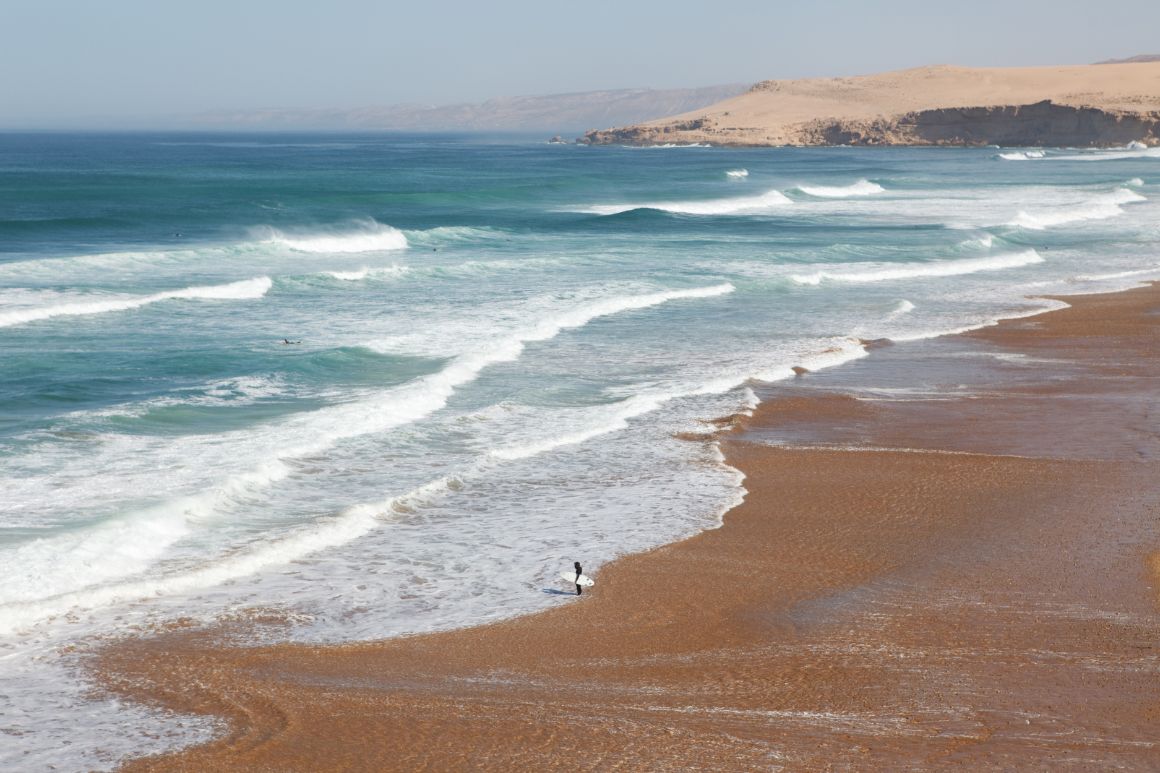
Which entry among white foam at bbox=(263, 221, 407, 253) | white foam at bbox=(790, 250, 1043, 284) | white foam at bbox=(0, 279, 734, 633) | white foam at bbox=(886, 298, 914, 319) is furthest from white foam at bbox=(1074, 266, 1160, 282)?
white foam at bbox=(263, 221, 407, 253)

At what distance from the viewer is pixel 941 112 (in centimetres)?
13162

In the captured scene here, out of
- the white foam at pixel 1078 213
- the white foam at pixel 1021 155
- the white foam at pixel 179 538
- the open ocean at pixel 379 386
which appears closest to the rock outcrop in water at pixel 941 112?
the white foam at pixel 1021 155

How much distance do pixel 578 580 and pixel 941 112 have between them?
431 feet

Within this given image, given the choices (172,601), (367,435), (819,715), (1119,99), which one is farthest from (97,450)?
(1119,99)

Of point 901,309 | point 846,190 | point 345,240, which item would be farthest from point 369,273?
point 846,190

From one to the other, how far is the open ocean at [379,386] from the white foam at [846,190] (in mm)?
15474

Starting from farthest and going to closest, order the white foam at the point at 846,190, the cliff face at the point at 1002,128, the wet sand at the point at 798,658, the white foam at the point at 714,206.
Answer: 1. the cliff face at the point at 1002,128
2. the white foam at the point at 846,190
3. the white foam at the point at 714,206
4. the wet sand at the point at 798,658

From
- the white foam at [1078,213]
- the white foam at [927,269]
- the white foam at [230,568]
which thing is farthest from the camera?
the white foam at [1078,213]

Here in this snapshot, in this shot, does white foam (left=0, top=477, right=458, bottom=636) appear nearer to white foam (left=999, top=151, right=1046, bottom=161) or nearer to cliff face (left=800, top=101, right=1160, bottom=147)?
white foam (left=999, top=151, right=1046, bottom=161)

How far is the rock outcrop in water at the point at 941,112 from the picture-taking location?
4860 inches

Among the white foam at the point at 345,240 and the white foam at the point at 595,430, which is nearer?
the white foam at the point at 595,430

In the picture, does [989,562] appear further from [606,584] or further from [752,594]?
[606,584]

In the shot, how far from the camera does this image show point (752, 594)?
9516mm

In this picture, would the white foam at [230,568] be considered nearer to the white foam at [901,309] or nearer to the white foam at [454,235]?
the white foam at [901,309]
